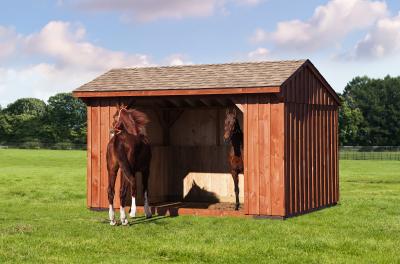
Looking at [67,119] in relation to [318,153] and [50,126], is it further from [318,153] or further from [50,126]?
[318,153]

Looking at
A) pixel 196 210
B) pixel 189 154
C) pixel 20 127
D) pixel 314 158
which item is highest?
pixel 20 127

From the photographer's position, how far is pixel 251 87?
57.6 feet

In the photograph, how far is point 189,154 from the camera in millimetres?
22672

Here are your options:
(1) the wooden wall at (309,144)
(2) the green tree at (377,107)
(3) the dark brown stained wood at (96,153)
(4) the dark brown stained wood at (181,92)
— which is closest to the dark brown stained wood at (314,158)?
(1) the wooden wall at (309,144)

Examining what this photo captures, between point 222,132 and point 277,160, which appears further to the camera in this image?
point 222,132

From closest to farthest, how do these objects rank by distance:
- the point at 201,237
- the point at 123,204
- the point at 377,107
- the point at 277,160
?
the point at 201,237 → the point at 123,204 → the point at 277,160 → the point at 377,107

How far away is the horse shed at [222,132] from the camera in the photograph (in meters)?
17.8

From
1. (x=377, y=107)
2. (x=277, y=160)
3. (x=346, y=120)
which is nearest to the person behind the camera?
(x=277, y=160)

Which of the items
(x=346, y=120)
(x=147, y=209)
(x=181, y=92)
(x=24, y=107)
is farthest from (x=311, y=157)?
(x=24, y=107)

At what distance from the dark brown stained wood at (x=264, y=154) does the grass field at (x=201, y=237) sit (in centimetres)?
63

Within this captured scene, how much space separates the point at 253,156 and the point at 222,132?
14.2 feet

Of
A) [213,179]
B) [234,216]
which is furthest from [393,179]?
[234,216]

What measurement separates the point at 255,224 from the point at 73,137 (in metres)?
95.6

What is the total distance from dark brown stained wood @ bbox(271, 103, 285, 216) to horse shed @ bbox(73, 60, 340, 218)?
0.08ft
